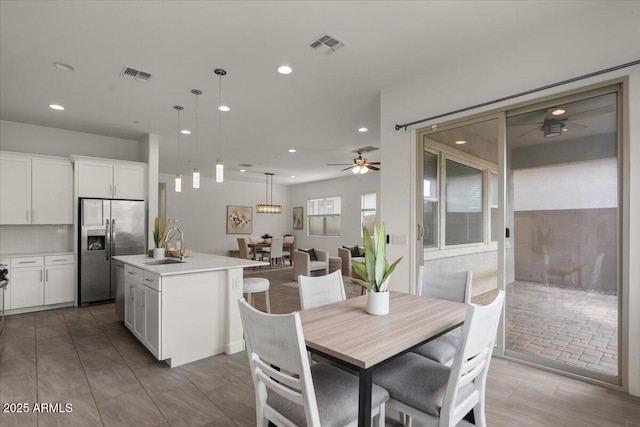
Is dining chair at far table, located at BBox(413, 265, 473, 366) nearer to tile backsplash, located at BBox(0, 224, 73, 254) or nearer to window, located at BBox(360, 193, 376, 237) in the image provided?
tile backsplash, located at BBox(0, 224, 73, 254)

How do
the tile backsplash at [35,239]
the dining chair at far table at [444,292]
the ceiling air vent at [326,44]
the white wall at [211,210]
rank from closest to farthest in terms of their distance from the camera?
1. the dining chair at far table at [444,292]
2. the ceiling air vent at [326,44]
3. the tile backsplash at [35,239]
4. the white wall at [211,210]

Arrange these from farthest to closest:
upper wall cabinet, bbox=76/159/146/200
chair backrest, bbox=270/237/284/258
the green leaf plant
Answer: chair backrest, bbox=270/237/284/258 → upper wall cabinet, bbox=76/159/146/200 → the green leaf plant

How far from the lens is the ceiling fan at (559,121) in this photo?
2.62 m

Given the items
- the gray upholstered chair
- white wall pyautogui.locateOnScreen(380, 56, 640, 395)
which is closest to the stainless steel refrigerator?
the gray upholstered chair

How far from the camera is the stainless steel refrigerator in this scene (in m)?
5.02

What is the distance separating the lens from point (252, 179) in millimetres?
11070

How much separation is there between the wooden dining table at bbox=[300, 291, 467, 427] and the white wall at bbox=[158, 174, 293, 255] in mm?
9050

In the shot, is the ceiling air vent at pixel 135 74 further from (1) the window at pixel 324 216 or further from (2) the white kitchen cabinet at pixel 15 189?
(1) the window at pixel 324 216

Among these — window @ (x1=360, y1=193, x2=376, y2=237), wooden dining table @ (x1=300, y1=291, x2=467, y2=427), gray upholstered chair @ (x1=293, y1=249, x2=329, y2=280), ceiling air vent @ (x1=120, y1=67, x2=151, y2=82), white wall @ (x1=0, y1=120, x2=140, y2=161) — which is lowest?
gray upholstered chair @ (x1=293, y1=249, x2=329, y2=280)

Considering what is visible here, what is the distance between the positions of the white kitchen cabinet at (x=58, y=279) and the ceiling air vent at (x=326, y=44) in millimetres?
4921

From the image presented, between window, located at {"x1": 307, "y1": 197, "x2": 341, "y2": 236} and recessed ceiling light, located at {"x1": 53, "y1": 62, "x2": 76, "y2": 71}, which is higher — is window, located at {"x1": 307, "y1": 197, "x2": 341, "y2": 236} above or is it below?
below

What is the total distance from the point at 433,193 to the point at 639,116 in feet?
5.61

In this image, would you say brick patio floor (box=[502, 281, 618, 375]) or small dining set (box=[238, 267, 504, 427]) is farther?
brick patio floor (box=[502, 281, 618, 375])

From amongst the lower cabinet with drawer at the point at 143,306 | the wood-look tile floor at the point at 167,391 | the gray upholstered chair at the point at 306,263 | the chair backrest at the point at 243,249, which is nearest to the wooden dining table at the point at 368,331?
the wood-look tile floor at the point at 167,391
